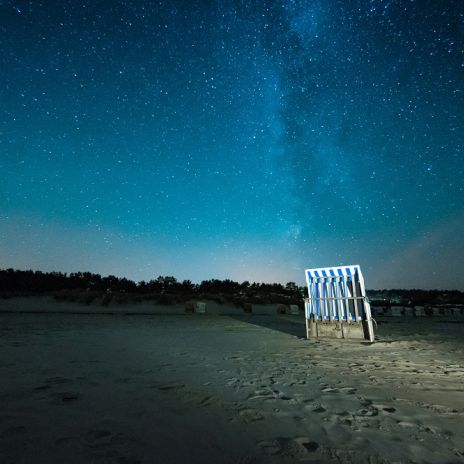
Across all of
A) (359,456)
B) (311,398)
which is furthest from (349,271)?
(359,456)

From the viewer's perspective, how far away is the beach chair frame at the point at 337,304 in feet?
31.8

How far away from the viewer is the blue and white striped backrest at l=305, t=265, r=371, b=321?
380 inches

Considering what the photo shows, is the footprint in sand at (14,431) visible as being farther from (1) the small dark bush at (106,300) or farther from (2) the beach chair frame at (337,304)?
(1) the small dark bush at (106,300)

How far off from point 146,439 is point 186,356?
4.17m

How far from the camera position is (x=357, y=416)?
3.35m

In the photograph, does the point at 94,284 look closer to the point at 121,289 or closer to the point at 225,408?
the point at 121,289

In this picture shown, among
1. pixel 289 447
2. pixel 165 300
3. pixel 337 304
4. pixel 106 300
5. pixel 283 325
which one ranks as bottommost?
pixel 289 447

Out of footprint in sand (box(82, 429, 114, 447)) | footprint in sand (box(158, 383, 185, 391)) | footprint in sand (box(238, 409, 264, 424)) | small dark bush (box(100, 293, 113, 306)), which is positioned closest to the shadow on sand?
footprint in sand (box(158, 383, 185, 391))

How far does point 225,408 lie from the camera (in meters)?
3.54

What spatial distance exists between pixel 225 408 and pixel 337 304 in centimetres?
775

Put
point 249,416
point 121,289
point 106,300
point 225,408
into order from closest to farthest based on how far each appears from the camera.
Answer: point 249,416 < point 225,408 < point 106,300 < point 121,289

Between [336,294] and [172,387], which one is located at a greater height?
[336,294]

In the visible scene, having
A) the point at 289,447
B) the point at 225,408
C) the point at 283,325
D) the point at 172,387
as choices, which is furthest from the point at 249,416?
the point at 283,325

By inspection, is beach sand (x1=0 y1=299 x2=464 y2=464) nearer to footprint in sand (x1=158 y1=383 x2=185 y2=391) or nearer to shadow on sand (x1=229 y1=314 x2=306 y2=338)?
footprint in sand (x1=158 y1=383 x2=185 y2=391)
